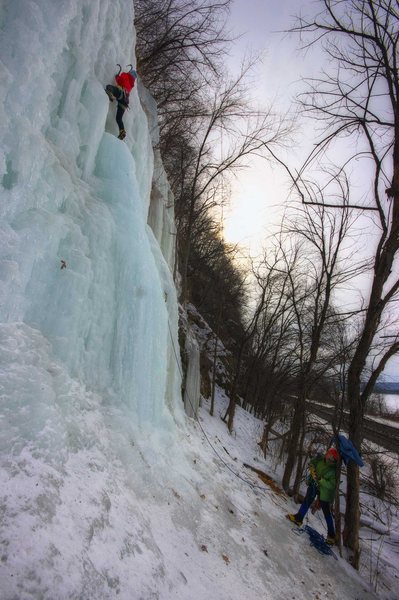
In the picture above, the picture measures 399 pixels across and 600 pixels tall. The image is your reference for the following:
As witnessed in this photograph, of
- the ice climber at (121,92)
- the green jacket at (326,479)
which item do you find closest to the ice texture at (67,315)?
the ice climber at (121,92)

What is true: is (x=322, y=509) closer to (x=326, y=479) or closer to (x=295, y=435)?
(x=326, y=479)

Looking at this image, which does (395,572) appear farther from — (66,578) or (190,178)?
(190,178)

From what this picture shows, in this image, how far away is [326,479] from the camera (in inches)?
208

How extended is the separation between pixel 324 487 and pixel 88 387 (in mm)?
4257

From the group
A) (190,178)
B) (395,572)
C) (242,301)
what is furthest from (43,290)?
(242,301)

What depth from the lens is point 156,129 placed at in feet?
24.3

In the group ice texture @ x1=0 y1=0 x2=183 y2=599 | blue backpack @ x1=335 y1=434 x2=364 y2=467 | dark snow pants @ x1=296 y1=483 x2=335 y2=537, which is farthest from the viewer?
dark snow pants @ x1=296 y1=483 x2=335 y2=537

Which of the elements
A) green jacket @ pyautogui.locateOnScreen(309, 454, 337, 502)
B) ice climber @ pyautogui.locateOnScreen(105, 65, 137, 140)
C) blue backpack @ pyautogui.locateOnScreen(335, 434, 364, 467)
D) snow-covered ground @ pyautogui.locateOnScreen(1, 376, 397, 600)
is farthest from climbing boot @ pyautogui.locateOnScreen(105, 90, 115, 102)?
green jacket @ pyautogui.locateOnScreen(309, 454, 337, 502)

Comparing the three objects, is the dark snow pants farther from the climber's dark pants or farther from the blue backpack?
the climber's dark pants

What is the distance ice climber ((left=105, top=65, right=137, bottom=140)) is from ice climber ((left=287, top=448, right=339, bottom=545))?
19.4 feet

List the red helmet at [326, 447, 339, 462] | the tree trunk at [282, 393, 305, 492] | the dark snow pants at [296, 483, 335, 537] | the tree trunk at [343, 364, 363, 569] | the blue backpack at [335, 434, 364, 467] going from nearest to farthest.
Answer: the blue backpack at [335, 434, 364, 467] < the tree trunk at [343, 364, 363, 569] < the dark snow pants at [296, 483, 335, 537] < the red helmet at [326, 447, 339, 462] < the tree trunk at [282, 393, 305, 492]

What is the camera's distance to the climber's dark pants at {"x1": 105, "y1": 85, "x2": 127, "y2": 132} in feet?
15.0

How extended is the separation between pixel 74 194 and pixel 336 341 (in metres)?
9.65

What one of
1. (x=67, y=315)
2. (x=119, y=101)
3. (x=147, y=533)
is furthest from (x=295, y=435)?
(x=119, y=101)
